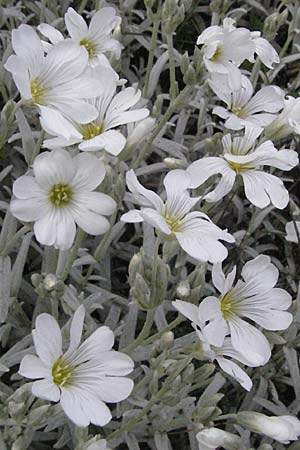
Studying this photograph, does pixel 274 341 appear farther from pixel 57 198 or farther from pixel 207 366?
pixel 57 198

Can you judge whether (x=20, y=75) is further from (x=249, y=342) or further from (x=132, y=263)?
(x=249, y=342)

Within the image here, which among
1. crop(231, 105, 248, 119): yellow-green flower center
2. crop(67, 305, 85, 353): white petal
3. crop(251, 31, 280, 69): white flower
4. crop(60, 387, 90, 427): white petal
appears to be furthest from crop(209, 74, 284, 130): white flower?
crop(60, 387, 90, 427): white petal

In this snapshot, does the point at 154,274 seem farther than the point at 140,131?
No

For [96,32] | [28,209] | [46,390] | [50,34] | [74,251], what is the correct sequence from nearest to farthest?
1. [46,390]
2. [28,209]
3. [74,251]
4. [50,34]
5. [96,32]

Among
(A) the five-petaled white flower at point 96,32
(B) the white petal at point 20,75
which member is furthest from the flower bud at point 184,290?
(A) the five-petaled white flower at point 96,32

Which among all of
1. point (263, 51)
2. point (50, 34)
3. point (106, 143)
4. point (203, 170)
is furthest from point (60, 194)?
point (263, 51)

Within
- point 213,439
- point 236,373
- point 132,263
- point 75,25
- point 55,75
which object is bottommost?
point 213,439

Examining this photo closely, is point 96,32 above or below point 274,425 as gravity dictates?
above
